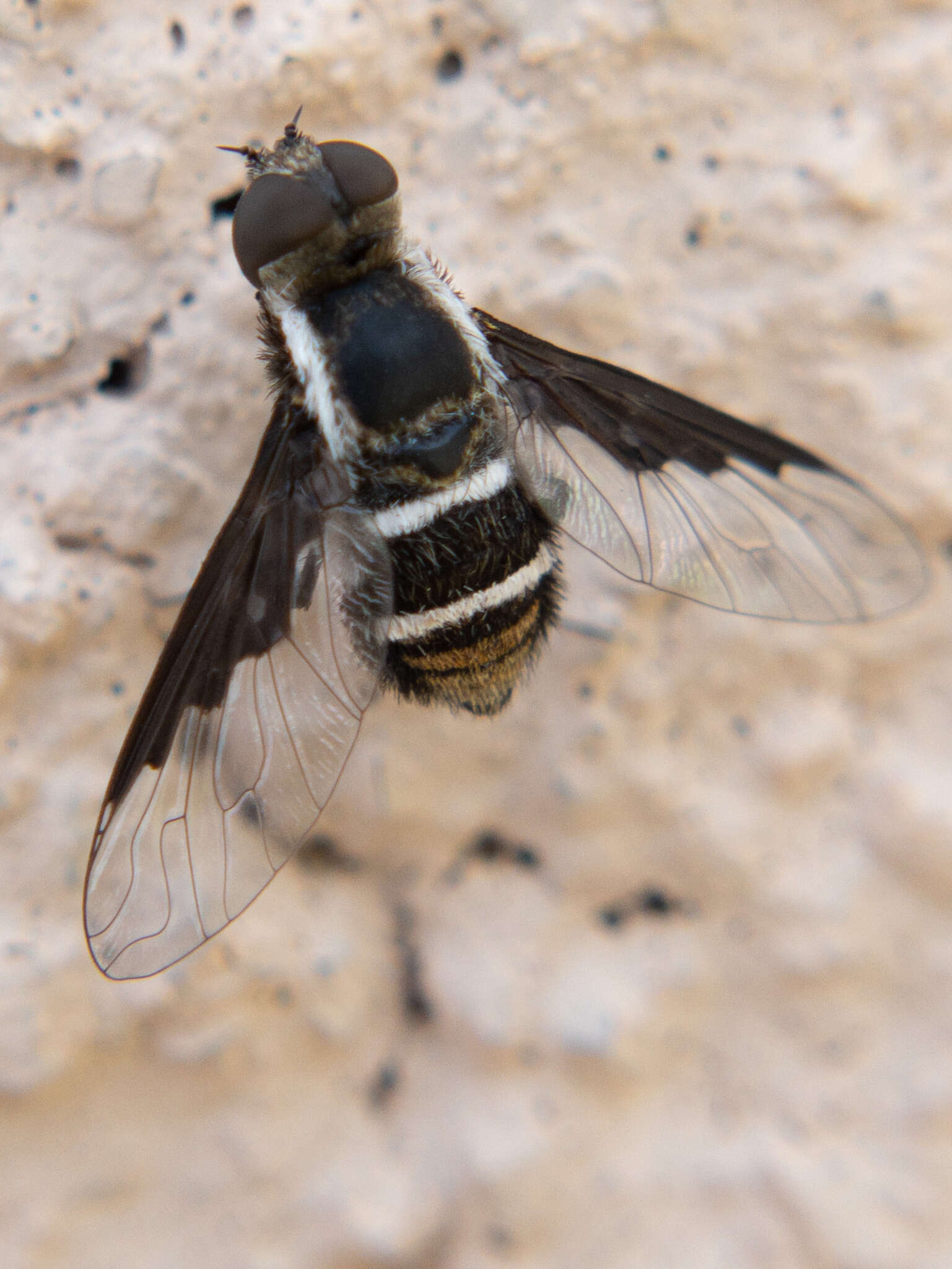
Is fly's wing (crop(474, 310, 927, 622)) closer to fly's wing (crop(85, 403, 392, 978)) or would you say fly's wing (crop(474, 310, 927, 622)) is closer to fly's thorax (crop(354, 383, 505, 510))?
fly's thorax (crop(354, 383, 505, 510))

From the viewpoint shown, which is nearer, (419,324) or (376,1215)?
(419,324)

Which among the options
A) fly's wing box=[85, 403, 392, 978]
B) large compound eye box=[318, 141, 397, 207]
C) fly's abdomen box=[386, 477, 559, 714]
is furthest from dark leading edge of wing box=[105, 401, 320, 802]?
large compound eye box=[318, 141, 397, 207]

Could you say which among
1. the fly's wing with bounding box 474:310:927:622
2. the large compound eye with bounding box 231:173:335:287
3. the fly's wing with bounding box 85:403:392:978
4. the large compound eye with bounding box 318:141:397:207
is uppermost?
the large compound eye with bounding box 318:141:397:207

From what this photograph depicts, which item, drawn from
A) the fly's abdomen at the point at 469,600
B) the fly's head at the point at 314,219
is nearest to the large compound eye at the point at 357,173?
the fly's head at the point at 314,219

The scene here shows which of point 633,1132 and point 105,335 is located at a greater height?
point 105,335

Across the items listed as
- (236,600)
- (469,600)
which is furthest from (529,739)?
(236,600)

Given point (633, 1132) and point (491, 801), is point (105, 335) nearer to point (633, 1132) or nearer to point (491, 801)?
point (491, 801)

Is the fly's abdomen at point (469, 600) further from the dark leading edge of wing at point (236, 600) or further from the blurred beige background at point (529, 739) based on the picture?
the blurred beige background at point (529, 739)

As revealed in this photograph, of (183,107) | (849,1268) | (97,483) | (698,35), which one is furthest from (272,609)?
(849,1268)
